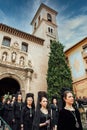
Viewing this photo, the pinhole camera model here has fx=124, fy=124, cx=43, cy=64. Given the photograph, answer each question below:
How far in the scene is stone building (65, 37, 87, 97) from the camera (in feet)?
53.2

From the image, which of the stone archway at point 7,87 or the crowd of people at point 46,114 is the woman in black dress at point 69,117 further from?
the stone archway at point 7,87

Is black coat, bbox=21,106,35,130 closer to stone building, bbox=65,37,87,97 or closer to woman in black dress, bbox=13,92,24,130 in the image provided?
woman in black dress, bbox=13,92,24,130

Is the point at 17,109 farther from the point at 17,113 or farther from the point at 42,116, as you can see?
the point at 42,116

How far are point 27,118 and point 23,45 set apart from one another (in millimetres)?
14141

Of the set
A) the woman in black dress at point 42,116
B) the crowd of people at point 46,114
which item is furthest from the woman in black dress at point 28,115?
the woman in black dress at point 42,116

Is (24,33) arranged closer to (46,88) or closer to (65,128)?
(46,88)

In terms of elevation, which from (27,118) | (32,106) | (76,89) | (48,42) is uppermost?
(48,42)

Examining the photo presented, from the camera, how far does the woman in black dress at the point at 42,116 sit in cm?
324

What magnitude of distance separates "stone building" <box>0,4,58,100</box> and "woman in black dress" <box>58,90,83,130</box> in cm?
1183

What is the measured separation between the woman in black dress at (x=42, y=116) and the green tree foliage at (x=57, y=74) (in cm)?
1044

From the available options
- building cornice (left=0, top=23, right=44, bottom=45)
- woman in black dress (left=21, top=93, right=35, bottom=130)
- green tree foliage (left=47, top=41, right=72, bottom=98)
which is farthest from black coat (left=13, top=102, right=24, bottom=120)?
building cornice (left=0, top=23, right=44, bottom=45)

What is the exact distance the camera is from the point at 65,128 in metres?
2.22

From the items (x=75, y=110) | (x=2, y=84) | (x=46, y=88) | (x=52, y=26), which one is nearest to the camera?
(x=75, y=110)

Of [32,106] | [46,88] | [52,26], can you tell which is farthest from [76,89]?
[32,106]
